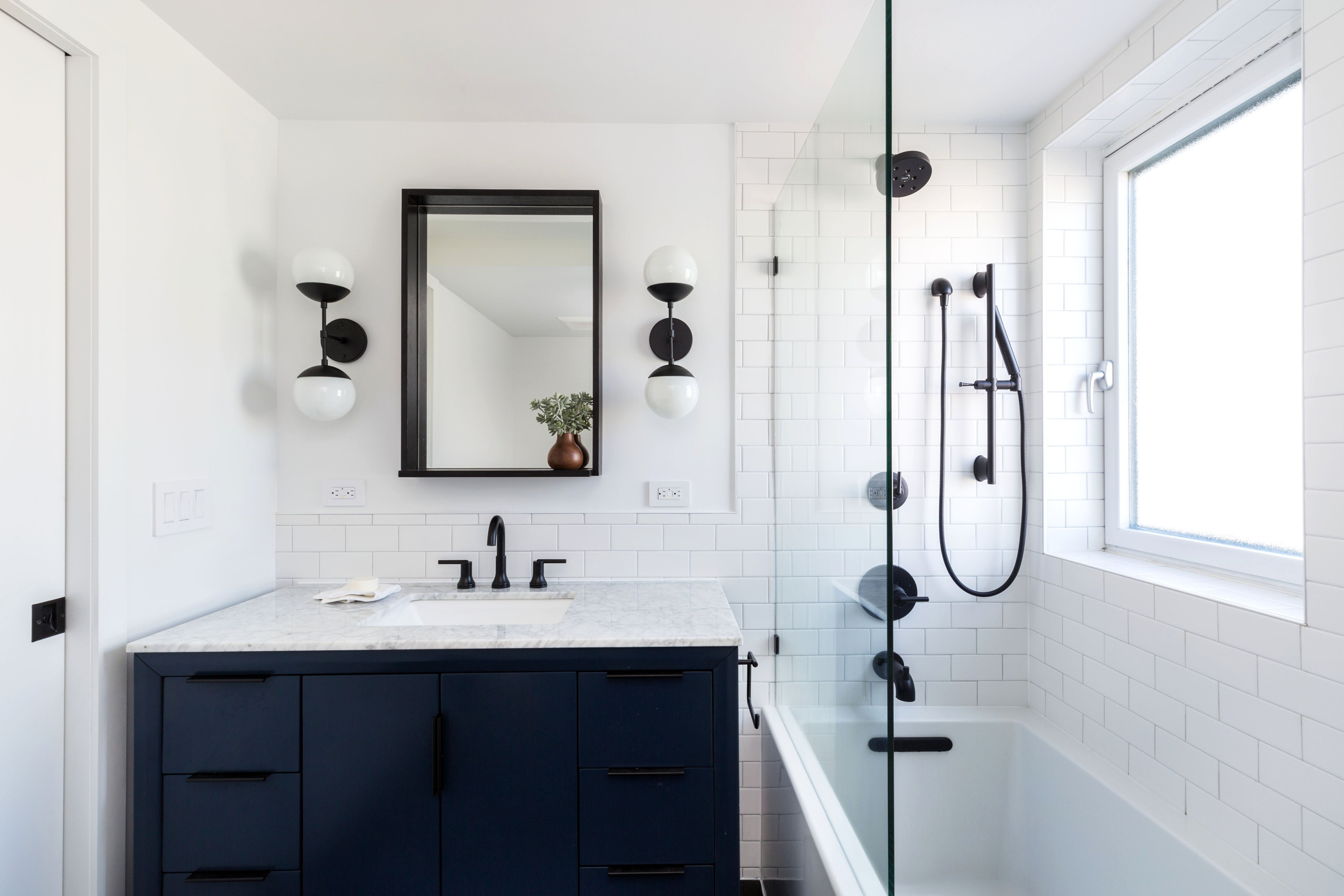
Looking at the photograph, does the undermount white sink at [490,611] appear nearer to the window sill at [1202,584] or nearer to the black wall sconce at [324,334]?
the black wall sconce at [324,334]

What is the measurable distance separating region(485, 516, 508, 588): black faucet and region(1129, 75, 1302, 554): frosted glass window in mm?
1883

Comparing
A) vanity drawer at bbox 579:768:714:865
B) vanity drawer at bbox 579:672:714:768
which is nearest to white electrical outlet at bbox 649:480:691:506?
vanity drawer at bbox 579:672:714:768

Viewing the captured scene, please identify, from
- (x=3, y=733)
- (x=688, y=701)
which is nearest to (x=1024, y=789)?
(x=688, y=701)

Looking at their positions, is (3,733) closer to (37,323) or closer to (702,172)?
(37,323)

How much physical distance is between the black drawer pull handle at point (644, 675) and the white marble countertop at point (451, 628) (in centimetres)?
6

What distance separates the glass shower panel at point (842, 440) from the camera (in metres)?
0.98

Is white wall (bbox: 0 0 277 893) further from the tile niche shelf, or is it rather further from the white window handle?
the white window handle

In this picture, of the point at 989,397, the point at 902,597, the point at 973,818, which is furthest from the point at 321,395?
the point at 973,818

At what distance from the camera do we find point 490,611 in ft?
6.15

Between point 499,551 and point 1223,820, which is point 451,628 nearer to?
point 499,551

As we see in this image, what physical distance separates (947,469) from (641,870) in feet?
4.74

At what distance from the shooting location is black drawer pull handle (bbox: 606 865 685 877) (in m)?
1.41

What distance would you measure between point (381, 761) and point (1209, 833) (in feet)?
6.03

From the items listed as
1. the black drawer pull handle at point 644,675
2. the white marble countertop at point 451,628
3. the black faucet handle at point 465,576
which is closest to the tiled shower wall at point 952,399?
the white marble countertop at point 451,628
